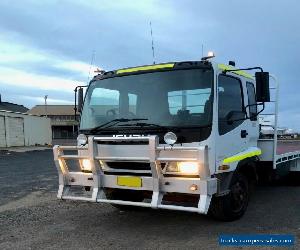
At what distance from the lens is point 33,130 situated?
40812 mm

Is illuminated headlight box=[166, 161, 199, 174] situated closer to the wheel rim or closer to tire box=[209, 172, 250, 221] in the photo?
tire box=[209, 172, 250, 221]

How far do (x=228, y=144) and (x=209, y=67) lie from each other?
1224 mm

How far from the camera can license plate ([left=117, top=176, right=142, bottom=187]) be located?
6.05 meters

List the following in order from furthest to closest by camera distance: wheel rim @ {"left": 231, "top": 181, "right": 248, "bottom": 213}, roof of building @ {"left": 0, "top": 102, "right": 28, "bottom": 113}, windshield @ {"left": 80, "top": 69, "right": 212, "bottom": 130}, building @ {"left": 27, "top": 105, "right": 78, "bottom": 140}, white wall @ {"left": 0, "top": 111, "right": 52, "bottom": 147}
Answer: building @ {"left": 27, "top": 105, "right": 78, "bottom": 140} → roof of building @ {"left": 0, "top": 102, "right": 28, "bottom": 113} → white wall @ {"left": 0, "top": 111, "right": 52, "bottom": 147} → wheel rim @ {"left": 231, "top": 181, "right": 248, "bottom": 213} → windshield @ {"left": 80, "top": 69, "right": 212, "bottom": 130}

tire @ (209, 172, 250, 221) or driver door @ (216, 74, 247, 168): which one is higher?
driver door @ (216, 74, 247, 168)

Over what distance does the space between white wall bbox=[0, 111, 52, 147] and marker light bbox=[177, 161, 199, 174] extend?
32.6 m

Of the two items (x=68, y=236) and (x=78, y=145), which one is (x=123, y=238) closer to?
(x=68, y=236)

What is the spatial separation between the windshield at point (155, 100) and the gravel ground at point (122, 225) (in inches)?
63.6

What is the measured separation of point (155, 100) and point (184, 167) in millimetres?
1164

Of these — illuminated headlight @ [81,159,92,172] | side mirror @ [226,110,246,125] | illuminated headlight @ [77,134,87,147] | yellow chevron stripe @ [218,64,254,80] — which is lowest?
illuminated headlight @ [81,159,92,172]

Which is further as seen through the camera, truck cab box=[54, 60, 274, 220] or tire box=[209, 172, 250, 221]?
tire box=[209, 172, 250, 221]

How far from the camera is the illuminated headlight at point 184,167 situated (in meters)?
5.69

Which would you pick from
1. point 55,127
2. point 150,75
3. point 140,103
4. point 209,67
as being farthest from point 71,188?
point 55,127

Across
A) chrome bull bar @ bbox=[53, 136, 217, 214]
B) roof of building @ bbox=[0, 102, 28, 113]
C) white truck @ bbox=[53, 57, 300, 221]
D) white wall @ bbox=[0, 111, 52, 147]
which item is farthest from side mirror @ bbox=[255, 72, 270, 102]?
roof of building @ bbox=[0, 102, 28, 113]
